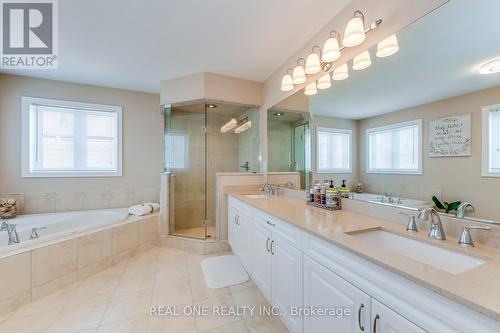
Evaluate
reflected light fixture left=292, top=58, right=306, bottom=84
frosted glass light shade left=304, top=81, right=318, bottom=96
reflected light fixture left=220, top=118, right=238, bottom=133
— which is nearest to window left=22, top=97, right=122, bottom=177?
reflected light fixture left=220, top=118, right=238, bottom=133

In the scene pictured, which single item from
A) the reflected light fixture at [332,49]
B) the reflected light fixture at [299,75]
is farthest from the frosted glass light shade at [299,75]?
the reflected light fixture at [332,49]

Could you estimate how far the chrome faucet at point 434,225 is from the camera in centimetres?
101

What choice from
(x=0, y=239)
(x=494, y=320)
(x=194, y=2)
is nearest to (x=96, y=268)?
(x=0, y=239)

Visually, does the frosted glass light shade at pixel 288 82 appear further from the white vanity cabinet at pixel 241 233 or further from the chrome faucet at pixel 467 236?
the chrome faucet at pixel 467 236

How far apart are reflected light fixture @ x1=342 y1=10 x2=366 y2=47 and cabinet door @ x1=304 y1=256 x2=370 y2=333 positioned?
1.45m

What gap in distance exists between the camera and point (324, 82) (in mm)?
1952

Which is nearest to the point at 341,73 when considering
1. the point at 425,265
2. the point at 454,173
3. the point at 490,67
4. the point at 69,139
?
the point at 490,67

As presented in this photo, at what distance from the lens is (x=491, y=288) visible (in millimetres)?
618

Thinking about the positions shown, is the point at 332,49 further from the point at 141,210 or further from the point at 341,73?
the point at 141,210

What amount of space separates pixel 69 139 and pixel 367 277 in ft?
13.3

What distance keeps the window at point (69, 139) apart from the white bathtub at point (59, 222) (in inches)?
24.1

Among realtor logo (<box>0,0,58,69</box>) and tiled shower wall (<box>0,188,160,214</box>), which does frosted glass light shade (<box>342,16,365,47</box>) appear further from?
tiled shower wall (<box>0,188,160,214</box>)

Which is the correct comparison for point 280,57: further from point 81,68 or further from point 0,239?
point 0,239

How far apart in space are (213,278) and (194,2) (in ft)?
8.19
